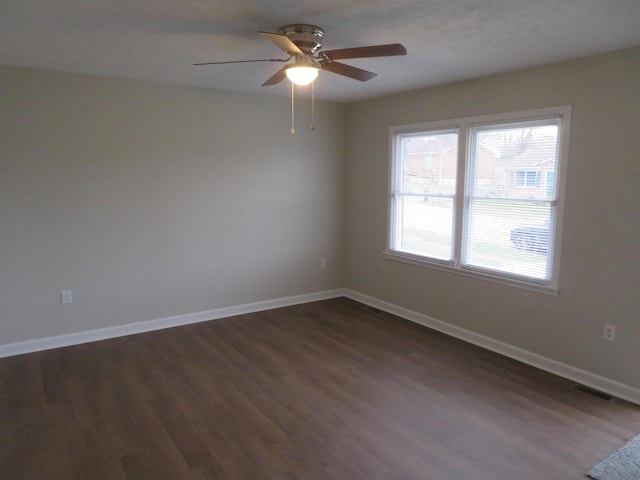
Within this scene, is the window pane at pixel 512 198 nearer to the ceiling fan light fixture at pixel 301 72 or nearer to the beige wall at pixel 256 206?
the beige wall at pixel 256 206

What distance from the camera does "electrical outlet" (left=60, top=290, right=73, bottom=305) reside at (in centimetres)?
400

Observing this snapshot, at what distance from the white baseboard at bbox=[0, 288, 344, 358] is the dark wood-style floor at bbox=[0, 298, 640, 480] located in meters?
0.11

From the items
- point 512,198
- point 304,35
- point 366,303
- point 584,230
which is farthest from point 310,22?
point 366,303

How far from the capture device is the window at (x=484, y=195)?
353 centimetres

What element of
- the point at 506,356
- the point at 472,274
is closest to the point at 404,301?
the point at 472,274

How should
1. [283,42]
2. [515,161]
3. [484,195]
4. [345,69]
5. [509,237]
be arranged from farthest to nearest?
[484,195], [509,237], [515,161], [345,69], [283,42]

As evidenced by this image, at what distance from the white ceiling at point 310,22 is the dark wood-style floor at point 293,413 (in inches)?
95.2

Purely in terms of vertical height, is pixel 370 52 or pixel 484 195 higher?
pixel 370 52

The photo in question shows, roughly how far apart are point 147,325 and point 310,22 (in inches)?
129

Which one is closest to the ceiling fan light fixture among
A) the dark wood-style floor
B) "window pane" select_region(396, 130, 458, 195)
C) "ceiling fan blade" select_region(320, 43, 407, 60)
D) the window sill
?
"ceiling fan blade" select_region(320, 43, 407, 60)

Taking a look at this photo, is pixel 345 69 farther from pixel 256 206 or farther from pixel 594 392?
pixel 594 392

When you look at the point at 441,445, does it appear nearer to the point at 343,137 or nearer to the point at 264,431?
the point at 264,431

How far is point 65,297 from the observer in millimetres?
4016

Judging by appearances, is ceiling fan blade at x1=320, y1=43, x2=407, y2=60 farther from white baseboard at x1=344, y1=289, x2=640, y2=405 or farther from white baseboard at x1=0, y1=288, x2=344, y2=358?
white baseboard at x1=0, y1=288, x2=344, y2=358
